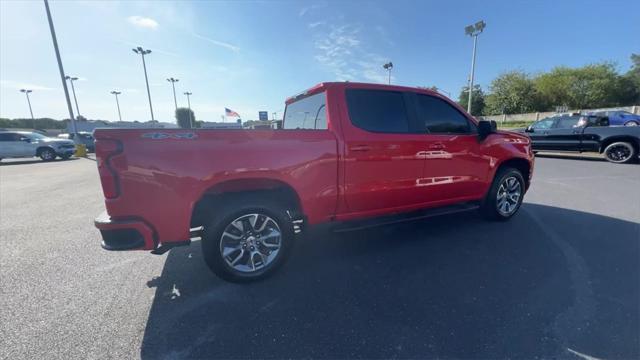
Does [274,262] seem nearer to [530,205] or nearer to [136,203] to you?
[136,203]

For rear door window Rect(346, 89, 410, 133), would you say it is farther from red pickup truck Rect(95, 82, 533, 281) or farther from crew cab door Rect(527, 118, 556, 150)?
crew cab door Rect(527, 118, 556, 150)

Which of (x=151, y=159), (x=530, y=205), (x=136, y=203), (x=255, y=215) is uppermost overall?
(x=151, y=159)

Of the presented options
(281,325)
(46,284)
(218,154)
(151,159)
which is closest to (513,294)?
(281,325)

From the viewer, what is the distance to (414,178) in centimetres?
340

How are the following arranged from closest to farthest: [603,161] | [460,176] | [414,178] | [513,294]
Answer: [513,294] → [414,178] → [460,176] → [603,161]

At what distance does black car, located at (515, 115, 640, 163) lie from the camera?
9352 millimetres

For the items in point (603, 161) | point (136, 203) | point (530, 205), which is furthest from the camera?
point (603, 161)

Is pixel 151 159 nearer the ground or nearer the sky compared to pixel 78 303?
nearer the sky

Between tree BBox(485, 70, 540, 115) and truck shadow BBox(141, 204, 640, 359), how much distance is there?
200 ft

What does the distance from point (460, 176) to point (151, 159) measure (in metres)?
3.83

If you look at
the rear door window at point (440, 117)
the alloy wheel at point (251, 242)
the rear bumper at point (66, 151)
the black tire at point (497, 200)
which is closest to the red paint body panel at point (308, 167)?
the rear door window at point (440, 117)

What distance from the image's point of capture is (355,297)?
246cm

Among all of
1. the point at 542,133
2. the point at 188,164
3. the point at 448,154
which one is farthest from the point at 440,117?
the point at 542,133

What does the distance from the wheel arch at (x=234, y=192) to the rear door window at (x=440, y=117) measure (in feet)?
6.78
